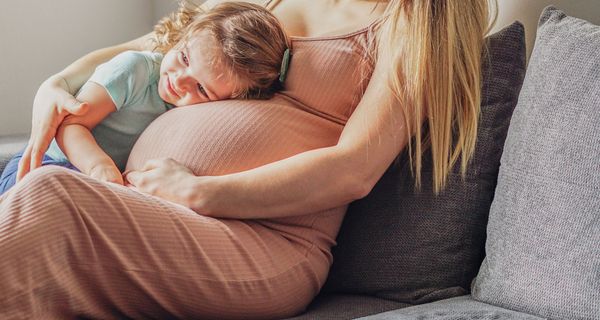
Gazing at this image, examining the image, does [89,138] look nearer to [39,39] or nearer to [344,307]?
[344,307]

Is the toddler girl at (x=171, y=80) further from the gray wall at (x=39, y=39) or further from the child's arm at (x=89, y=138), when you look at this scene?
the gray wall at (x=39, y=39)

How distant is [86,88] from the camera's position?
155 centimetres

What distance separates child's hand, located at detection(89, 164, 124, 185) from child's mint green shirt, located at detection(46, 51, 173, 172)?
0.49ft

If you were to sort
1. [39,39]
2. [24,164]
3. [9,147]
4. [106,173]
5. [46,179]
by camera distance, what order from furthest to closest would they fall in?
[39,39], [9,147], [24,164], [106,173], [46,179]

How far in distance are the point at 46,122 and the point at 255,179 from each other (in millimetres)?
450

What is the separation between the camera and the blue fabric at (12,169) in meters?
1.55

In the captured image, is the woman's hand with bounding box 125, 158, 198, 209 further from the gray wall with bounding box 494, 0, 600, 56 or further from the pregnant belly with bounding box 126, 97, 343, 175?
the gray wall with bounding box 494, 0, 600, 56

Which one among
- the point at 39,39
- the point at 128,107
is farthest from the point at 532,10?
the point at 39,39

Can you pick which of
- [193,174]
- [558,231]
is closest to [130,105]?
[193,174]

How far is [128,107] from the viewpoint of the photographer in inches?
61.8

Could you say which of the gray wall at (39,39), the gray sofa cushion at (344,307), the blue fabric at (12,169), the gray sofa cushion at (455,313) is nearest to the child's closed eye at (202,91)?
the blue fabric at (12,169)

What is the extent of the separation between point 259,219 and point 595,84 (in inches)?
21.4

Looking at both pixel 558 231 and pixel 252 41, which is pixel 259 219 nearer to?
pixel 252 41

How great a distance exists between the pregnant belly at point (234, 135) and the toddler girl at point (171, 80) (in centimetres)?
5
